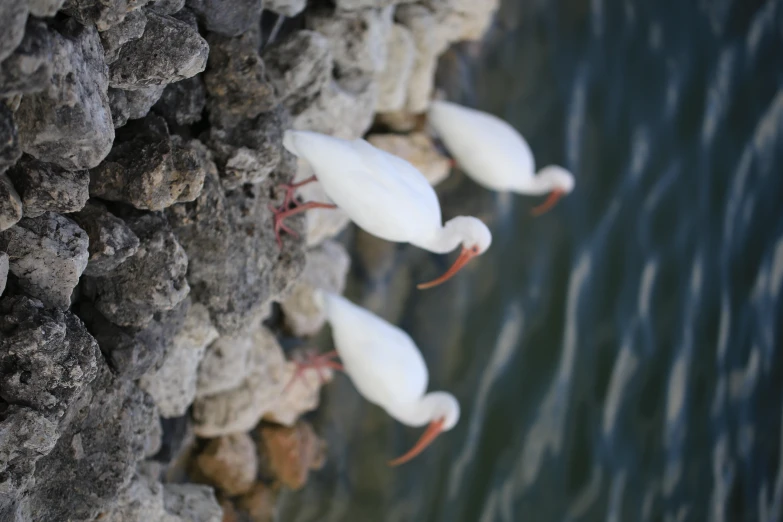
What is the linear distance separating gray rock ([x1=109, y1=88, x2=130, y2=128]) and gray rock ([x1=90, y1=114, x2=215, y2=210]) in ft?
0.11

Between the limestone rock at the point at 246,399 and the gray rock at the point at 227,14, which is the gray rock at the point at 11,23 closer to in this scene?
the gray rock at the point at 227,14

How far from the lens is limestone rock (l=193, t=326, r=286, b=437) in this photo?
47.3 inches

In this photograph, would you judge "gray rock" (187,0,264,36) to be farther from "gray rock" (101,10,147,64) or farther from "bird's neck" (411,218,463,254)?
"bird's neck" (411,218,463,254)

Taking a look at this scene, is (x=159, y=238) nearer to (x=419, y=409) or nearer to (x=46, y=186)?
(x=46, y=186)

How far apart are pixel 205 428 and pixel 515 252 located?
783 mm

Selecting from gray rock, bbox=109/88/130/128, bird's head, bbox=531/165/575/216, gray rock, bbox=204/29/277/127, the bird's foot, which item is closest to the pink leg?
gray rock, bbox=204/29/277/127

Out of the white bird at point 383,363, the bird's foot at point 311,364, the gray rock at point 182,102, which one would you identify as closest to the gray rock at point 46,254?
the gray rock at point 182,102

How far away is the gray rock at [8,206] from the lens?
2.16 ft

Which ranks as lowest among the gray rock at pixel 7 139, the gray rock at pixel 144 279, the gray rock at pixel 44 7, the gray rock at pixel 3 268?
the gray rock at pixel 144 279

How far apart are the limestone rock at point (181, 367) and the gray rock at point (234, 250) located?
3cm

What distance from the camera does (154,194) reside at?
31.6 inches

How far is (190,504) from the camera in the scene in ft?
3.38

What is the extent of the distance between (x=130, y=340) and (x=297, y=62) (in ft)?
1.45

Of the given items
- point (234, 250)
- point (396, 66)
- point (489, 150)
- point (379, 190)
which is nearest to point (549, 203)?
point (489, 150)
